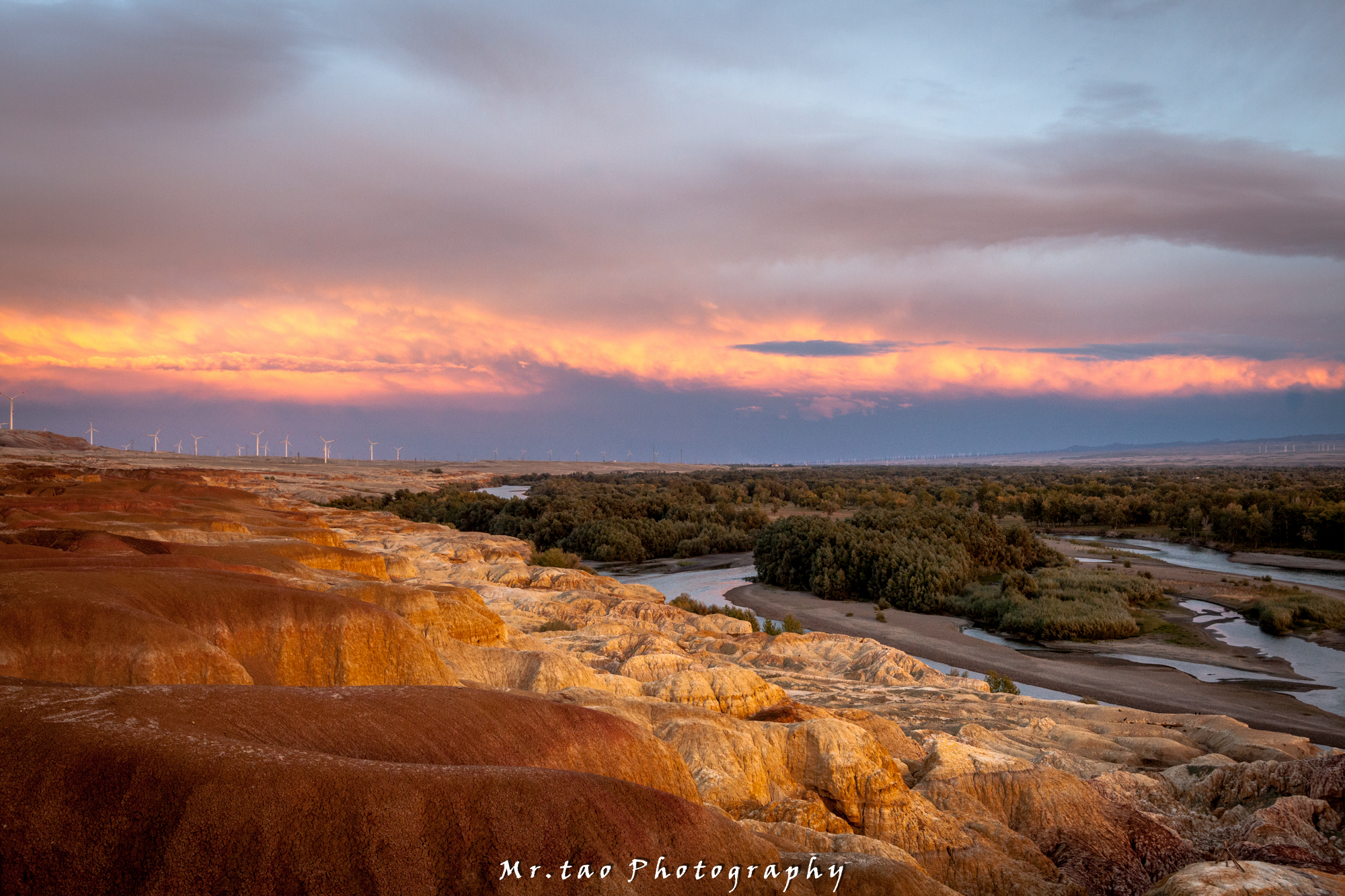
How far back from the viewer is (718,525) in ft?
263

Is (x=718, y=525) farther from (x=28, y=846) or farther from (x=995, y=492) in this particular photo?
(x=28, y=846)

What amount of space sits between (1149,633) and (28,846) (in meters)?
46.5

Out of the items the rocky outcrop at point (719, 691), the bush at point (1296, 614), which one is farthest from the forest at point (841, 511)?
the rocky outcrop at point (719, 691)

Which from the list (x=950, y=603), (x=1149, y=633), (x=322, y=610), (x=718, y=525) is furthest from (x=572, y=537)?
(x=322, y=610)

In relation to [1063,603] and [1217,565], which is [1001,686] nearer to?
[1063,603]

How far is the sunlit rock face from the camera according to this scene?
5.58m

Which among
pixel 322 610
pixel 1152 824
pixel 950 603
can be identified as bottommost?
pixel 950 603

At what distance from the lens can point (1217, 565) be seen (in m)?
63.6

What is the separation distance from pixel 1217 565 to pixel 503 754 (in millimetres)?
70790

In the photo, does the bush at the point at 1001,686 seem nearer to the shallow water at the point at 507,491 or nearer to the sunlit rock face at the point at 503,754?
the sunlit rock face at the point at 503,754

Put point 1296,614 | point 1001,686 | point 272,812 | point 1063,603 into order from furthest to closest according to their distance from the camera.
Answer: point 1063,603, point 1296,614, point 1001,686, point 272,812

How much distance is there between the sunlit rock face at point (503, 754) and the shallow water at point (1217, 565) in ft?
141

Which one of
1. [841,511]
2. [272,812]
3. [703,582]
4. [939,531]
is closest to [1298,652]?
[939,531]

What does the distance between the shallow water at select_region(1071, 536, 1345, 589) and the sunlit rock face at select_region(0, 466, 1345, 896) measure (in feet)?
141
